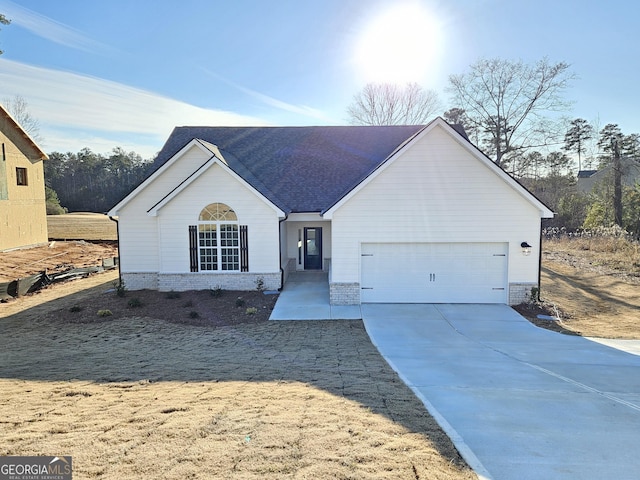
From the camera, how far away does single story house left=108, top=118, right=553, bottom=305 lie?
1336 centimetres

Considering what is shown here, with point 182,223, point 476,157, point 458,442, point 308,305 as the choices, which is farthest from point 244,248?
point 458,442

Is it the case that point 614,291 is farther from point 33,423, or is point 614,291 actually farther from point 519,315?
point 33,423

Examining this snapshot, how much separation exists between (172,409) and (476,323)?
945 cm

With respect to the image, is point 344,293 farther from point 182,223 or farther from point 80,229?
point 80,229

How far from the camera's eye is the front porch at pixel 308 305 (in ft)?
40.5

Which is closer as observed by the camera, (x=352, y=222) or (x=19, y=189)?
(x=352, y=222)

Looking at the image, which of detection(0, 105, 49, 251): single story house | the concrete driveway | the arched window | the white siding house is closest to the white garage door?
the white siding house

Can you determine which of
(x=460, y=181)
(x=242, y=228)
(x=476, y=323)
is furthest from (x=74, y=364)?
(x=460, y=181)

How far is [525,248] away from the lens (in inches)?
524

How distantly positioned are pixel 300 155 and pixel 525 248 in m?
11.3

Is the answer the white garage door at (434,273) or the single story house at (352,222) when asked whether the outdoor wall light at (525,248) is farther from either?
the white garage door at (434,273)

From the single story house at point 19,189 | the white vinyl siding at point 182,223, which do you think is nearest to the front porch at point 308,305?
the white vinyl siding at point 182,223

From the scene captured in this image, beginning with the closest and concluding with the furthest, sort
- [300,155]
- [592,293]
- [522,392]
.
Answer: [522,392] → [592,293] → [300,155]

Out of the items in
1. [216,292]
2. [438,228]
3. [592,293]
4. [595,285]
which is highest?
[438,228]
